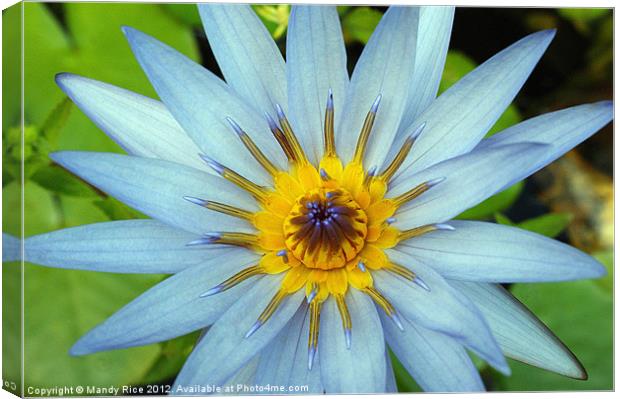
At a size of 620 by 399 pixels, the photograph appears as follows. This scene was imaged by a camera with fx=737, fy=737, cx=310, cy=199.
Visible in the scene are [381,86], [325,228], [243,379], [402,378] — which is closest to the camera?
[325,228]

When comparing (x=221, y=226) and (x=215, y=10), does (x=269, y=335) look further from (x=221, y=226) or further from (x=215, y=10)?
(x=215, y=10)

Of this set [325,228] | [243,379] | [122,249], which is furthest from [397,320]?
[122,249]

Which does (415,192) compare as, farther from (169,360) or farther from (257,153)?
(169,360)

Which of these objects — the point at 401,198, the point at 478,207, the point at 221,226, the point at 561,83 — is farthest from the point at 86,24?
the point at 561,83

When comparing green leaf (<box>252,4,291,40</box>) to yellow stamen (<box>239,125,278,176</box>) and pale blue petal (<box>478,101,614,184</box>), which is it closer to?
yellow stamen (<box>239,125,278,176</box>)

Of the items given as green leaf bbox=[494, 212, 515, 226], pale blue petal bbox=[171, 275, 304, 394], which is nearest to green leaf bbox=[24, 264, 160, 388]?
pale blue petal bbox=[171, 275, 304, 394]
